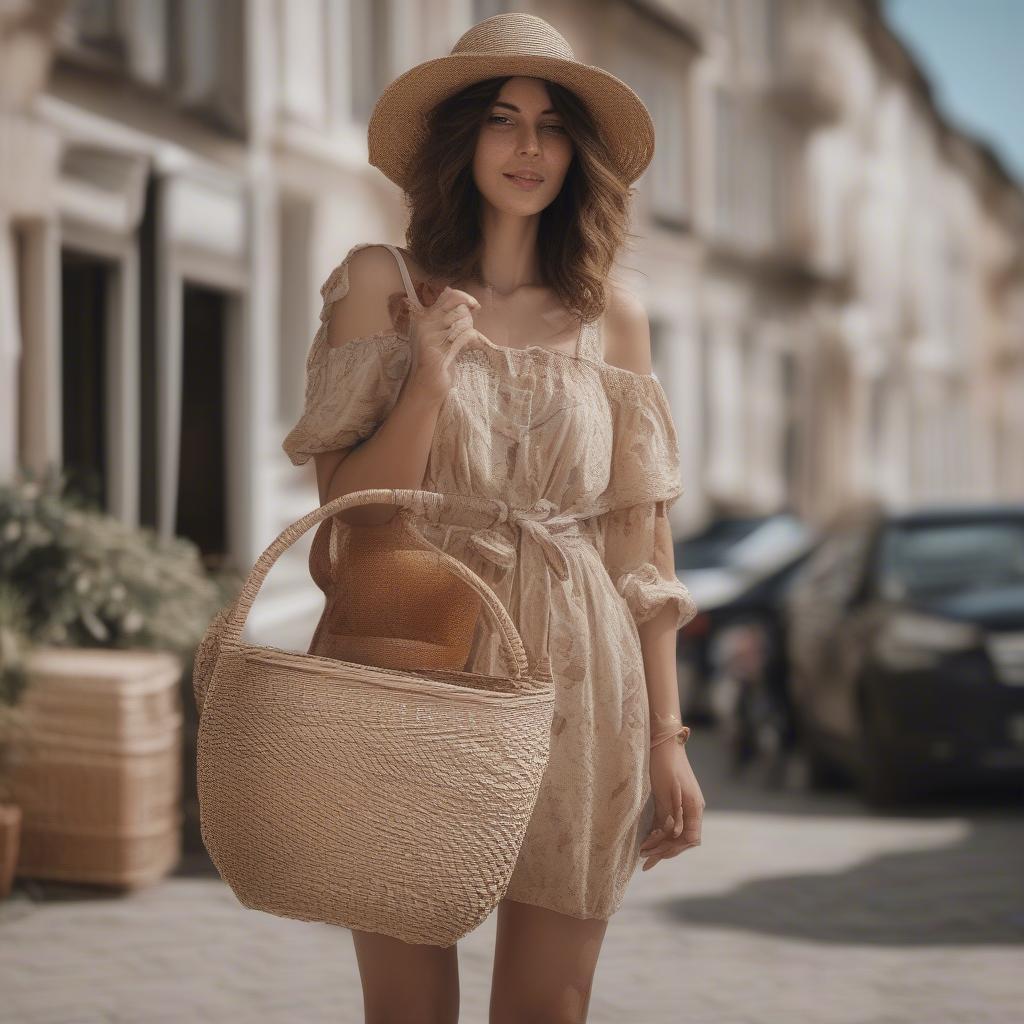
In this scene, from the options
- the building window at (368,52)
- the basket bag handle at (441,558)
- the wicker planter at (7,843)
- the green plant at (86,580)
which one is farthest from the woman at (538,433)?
the building window at (368,52)

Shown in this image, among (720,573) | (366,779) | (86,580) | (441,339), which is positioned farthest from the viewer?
(720,573)

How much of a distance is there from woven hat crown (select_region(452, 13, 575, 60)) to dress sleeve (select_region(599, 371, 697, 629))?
22.0 inches

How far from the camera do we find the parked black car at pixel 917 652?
30.6 ft

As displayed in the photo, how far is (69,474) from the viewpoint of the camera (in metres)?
7.98

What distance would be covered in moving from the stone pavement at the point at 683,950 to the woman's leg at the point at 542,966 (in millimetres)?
2064

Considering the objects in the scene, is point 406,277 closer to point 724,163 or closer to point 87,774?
point 87,774

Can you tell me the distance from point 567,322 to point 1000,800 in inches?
280

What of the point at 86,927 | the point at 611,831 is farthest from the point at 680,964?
the point at 611,831

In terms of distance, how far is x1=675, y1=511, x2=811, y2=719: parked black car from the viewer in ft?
44.8

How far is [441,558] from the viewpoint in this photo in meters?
3.10

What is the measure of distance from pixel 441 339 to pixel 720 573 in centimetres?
1193

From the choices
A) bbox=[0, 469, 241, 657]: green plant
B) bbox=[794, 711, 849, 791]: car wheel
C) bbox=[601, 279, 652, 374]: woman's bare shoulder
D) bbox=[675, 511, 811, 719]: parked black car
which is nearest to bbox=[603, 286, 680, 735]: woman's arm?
bbox=[601, 279, 652, 374]: woman's bare shoulder

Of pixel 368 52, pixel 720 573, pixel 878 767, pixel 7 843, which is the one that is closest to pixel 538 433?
pixel 7 843

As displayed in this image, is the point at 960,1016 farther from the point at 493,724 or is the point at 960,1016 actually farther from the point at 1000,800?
the point at 1000,800
